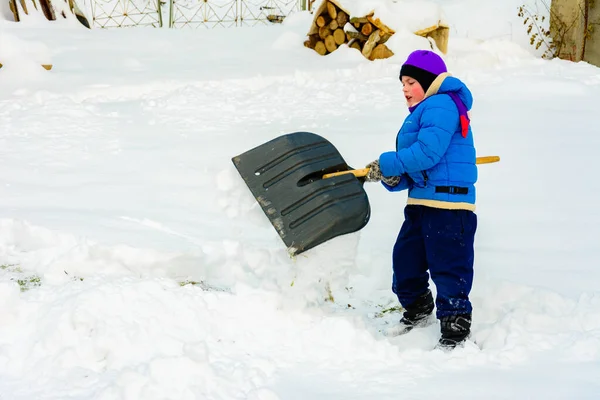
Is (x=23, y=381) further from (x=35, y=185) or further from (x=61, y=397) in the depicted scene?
(x=35, y=185)

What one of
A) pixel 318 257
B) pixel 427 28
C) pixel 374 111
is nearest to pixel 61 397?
pixel 318 257

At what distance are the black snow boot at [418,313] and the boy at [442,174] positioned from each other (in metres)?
0.22

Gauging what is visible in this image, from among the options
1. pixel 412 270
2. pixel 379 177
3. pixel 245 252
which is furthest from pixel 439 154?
pixel 245 252

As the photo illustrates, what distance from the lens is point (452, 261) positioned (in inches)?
101

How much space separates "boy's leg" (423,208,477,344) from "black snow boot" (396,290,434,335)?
240mm

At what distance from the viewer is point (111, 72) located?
764cm

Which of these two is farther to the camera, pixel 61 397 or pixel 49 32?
pixel 49 32

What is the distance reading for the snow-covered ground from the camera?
221 centimetres

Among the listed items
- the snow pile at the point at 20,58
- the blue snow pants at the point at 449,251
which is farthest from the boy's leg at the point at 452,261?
the snow pile at the point at 20,58

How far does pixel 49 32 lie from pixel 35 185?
19.1 feet

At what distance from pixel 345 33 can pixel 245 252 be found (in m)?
5.83

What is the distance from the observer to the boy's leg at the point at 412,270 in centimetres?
272

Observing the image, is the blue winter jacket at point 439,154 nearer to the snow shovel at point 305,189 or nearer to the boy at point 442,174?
the boy at point 442,174

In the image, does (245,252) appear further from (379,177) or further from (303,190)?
(379,177)
